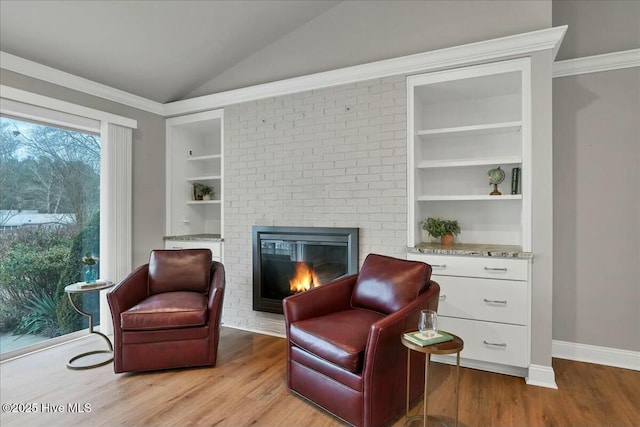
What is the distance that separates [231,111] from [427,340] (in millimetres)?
3068

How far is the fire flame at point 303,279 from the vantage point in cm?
345

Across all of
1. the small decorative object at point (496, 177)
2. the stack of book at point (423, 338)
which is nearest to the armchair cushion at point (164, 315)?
the stack of book at point (423, 338)

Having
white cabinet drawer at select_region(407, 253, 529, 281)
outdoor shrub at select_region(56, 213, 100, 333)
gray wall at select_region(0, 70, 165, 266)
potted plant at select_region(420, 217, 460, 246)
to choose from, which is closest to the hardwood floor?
outdoor shrub at select_region(56, 213, 100, 333)

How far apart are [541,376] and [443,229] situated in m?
1.24

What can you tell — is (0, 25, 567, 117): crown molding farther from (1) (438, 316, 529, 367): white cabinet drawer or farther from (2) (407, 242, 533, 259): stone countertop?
(1) (438, 316, 529, 367): white cabinet drawer

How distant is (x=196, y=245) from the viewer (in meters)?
4.06

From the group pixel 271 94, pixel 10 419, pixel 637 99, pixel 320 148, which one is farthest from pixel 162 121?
pixel 637 99

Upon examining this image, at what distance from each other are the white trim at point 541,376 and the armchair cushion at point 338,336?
1.21 m

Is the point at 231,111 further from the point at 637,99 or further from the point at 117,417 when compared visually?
the point at 637,99

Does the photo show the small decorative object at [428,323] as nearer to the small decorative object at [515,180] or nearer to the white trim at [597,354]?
the small decorative object at [515,180]

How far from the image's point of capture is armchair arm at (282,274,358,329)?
7.75ft

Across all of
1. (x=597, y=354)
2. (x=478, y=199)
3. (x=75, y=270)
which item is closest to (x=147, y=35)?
(x=75, y=270)

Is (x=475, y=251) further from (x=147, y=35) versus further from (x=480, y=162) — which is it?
(x=147, y=35)

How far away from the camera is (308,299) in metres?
2.45
